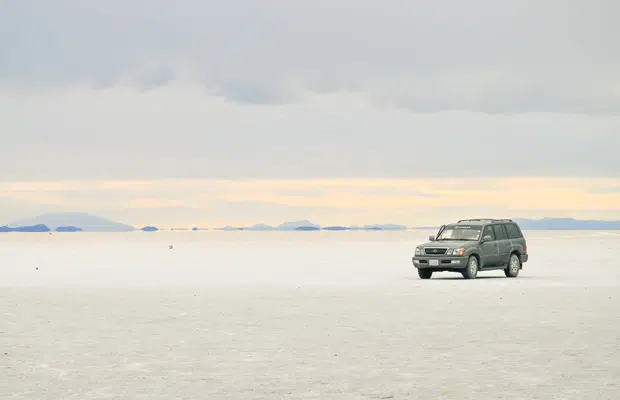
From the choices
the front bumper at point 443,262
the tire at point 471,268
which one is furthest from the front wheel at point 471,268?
the front bumper at point 443,262

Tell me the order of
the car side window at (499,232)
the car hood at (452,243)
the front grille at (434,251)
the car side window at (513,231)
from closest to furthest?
the car hood at (452,243) → the front grille at (434,251) → the car side window at (499,232) → the car side window at (513,231)

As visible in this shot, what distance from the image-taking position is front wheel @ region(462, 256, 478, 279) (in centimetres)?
3372

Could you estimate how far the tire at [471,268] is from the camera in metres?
33.7

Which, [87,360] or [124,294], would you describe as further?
[124,294]

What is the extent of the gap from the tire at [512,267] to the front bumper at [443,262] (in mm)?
2556

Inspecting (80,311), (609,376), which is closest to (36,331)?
(80,311)

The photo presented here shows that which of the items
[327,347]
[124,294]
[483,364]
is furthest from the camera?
[124,294]

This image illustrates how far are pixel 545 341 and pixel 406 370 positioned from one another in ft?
12.8

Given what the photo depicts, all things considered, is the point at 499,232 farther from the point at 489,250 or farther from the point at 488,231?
the point at 489,250

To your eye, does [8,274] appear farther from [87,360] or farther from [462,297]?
[87,360]

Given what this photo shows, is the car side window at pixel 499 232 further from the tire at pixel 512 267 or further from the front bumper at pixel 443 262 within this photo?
the front bumper at pixel 443 262

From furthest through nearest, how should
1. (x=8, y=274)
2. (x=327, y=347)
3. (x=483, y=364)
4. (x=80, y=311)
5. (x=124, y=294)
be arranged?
(x=8, y=274) → (x=124, y=294) → (x=80, y=311) → (x=327, y=347) → (x=483, y=364)

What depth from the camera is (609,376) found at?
39.8 ft

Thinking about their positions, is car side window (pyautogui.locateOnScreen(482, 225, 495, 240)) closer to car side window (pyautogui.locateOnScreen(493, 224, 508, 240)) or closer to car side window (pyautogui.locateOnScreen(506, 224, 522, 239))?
car side window (pyautogui.locateOnScreen(493, 224, 508, 240))
